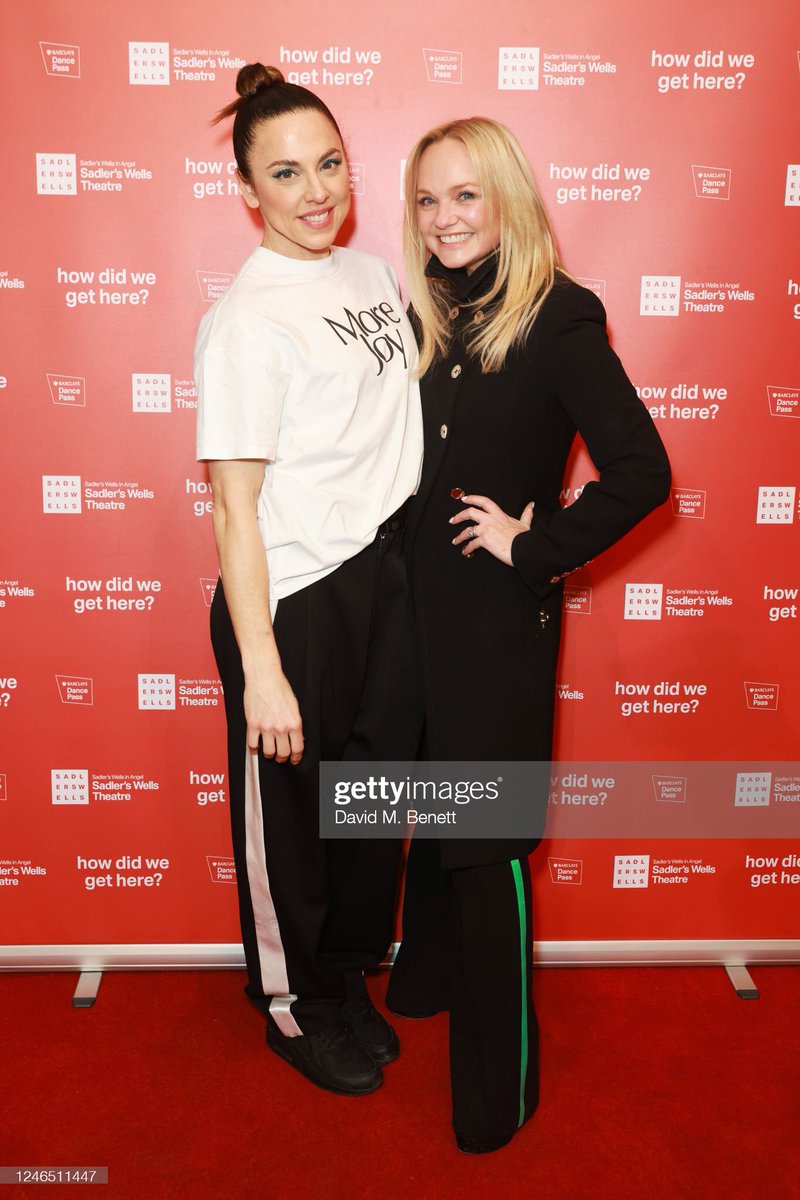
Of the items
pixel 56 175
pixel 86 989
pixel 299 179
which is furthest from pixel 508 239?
pixel 86 989

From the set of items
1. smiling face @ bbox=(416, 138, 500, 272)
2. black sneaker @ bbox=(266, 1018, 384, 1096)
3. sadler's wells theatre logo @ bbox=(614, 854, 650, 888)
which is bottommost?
black sneaker @ bbox=(266, 1018, 384, 1096)

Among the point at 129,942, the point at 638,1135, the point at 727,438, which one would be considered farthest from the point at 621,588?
the point at 129,942

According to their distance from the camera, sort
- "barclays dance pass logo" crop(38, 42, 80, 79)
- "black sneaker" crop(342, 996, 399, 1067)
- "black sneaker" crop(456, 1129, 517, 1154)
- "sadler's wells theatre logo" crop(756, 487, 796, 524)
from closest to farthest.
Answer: "black sneaker" crop(456, 1129, 517, 1154) < "barclays dance pass logo" crop(38, 42, 80, 79) < "black sneaker" crop(342, 996, 399, 1067) < "sadler's wells theatre logo" crop(756, 487, 796, 524)

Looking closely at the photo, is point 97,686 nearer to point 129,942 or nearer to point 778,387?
point 129,942

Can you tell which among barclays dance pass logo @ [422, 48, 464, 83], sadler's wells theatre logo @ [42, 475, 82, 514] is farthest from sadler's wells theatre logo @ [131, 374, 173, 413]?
barclays dance pass logo @ [422, 48, 464, 83]

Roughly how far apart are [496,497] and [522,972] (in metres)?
0.91

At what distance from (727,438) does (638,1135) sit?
1.50 m

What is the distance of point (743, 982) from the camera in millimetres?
2496

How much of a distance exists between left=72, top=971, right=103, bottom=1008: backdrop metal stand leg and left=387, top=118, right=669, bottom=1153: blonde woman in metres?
0.98

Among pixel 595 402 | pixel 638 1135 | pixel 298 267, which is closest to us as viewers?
pixel 595 402

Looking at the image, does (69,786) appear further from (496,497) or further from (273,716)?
(496,497)

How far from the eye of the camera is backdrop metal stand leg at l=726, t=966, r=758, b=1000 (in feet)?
8.04

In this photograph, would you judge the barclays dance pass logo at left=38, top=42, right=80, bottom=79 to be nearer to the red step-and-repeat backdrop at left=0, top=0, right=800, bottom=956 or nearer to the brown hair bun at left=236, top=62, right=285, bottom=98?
the red step-and-repeat backdrop at left=0, top=0, right=800, bottom=956

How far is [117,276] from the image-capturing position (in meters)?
2.18
